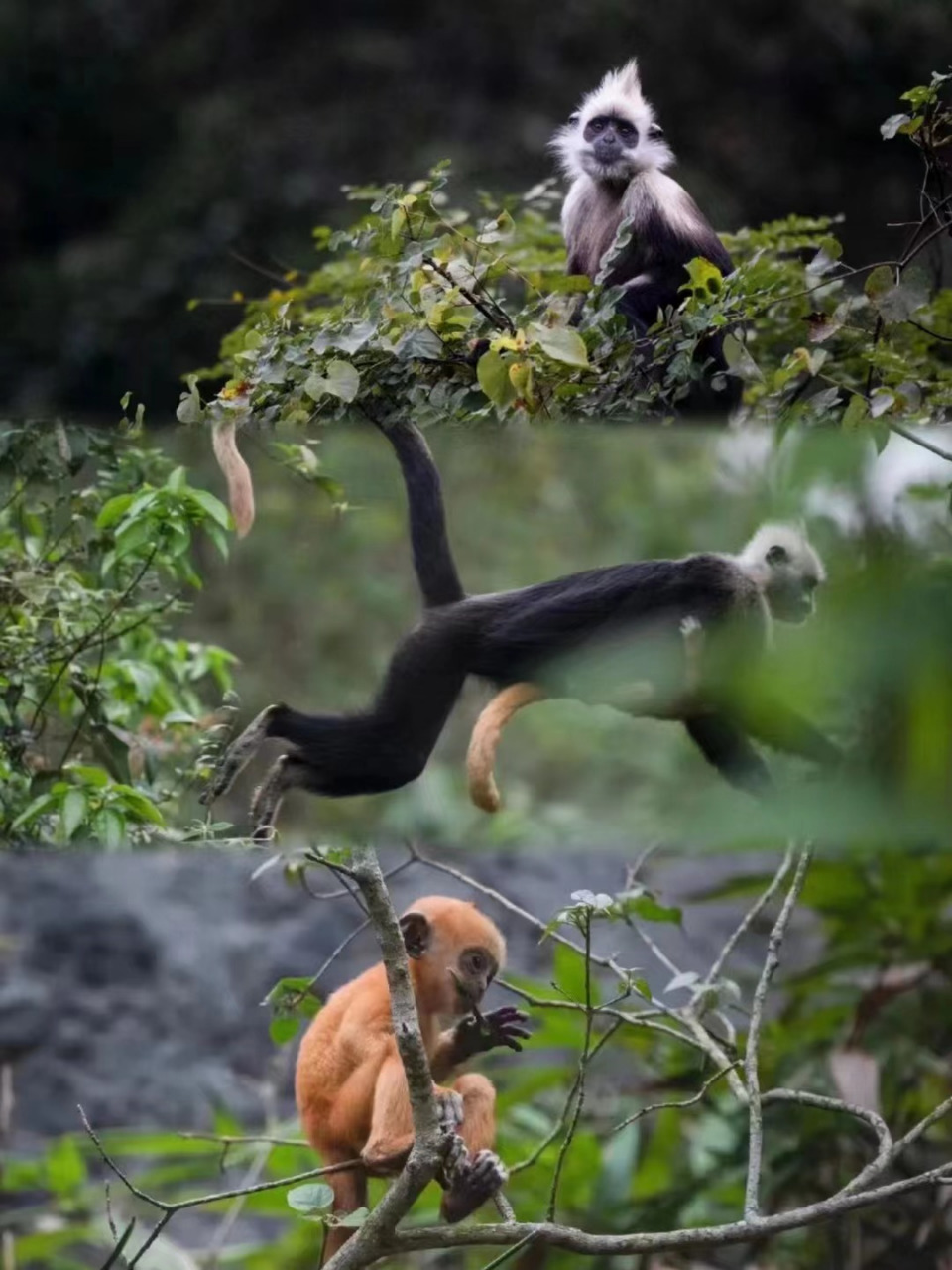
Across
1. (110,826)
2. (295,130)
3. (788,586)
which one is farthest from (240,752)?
(295,130)

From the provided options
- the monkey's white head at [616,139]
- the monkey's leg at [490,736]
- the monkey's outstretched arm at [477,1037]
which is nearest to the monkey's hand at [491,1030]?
the monkey's outstretched arm at [477,1037]

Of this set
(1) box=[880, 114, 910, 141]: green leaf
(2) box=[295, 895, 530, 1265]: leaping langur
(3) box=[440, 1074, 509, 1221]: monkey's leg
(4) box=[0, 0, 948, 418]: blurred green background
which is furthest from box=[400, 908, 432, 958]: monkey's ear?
(4) box=[0, 0, 948, 418]: blurred green background

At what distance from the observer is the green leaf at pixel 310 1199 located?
2.58m

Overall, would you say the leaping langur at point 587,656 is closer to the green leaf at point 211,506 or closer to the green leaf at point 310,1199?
the green leaf at point 211,506

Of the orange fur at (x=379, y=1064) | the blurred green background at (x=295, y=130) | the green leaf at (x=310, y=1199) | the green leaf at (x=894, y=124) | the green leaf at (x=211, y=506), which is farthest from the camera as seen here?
the blurred green background at (x=295, y=130)

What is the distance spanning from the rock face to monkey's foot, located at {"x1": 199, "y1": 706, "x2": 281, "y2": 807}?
2.97 m

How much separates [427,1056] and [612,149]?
1710 mm

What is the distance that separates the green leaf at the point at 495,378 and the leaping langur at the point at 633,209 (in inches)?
14.7

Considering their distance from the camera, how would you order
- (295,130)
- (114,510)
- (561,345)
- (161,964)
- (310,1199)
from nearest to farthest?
(310,1199), (561,345), (114,510), (161,964), (295,130)

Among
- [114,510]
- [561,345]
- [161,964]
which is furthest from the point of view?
[161,964]

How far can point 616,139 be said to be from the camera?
3.49m

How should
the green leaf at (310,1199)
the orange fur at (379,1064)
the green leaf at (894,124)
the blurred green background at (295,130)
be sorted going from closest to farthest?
the green leaf at (310,1199) < the green leaf at (894,124) < the orange fur at (379,1064) < the blurred green background at (295,130)

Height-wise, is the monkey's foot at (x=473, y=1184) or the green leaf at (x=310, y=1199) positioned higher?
the green leaf at (x=310, y=1199)

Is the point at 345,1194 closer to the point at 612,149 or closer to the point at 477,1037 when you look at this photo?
the point at 477,1037
